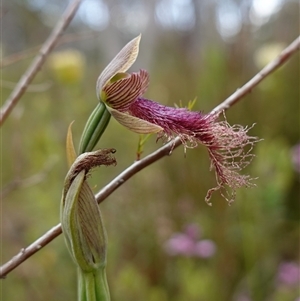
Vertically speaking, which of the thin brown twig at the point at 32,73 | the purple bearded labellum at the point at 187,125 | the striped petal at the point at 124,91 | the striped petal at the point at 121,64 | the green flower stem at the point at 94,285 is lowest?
the green flower stem at the point at 94,285

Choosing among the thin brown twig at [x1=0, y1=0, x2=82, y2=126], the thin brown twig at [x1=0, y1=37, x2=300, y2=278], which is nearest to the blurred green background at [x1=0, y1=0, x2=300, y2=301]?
the thin brown twig at [x1=0, y1=0, x2=82, y2=126]

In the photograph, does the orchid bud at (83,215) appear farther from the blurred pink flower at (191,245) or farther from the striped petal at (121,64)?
the blurred pink flower at (191,245)

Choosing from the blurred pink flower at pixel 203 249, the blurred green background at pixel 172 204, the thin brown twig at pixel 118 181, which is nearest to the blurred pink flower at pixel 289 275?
the blurred green background at pixel 172 204

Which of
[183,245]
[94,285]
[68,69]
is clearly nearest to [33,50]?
[94,285]

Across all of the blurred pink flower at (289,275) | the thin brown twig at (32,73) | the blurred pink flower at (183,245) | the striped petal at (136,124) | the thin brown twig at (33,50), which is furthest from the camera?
the blurred pink flower at (289,275)

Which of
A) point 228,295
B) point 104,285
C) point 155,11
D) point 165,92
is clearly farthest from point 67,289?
point 155,11

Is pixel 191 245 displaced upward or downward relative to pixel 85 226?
upward

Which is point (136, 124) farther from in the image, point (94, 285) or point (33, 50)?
point (33, 50)
